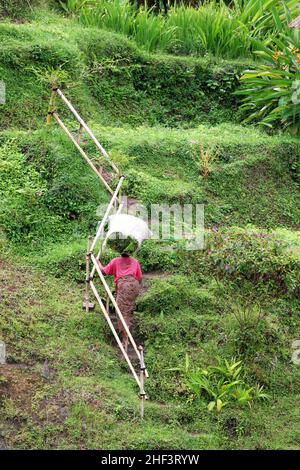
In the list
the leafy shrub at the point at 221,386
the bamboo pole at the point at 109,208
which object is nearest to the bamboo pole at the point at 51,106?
the bamboo pole at the point at 109,208

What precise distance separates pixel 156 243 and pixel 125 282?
164 cm

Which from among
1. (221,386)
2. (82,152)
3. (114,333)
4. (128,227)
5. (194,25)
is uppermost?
(194,25)

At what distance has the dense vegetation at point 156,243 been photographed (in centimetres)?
955

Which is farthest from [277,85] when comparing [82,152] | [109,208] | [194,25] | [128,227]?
[128,227]

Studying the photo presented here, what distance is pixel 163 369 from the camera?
10180 millimetres

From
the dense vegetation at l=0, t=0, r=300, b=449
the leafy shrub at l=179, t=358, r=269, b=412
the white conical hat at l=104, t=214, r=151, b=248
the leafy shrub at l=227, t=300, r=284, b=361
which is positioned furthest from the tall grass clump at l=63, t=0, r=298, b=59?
the leafy shrub at l=179, t=358, r=269, b=412

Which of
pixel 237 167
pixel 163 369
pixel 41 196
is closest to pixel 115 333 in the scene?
pixel 163 369

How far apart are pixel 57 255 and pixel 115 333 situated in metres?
1.91

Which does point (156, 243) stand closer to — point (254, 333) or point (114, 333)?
point (254, 333)

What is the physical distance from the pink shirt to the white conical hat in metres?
0.31

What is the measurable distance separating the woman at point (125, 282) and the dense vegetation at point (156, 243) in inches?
13.7

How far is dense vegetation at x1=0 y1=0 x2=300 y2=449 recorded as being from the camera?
955 centimetres

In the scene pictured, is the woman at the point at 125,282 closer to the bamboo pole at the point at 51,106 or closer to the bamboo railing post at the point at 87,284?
the bamboo railing post at the point at 87,284

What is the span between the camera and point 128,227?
34.9ft
